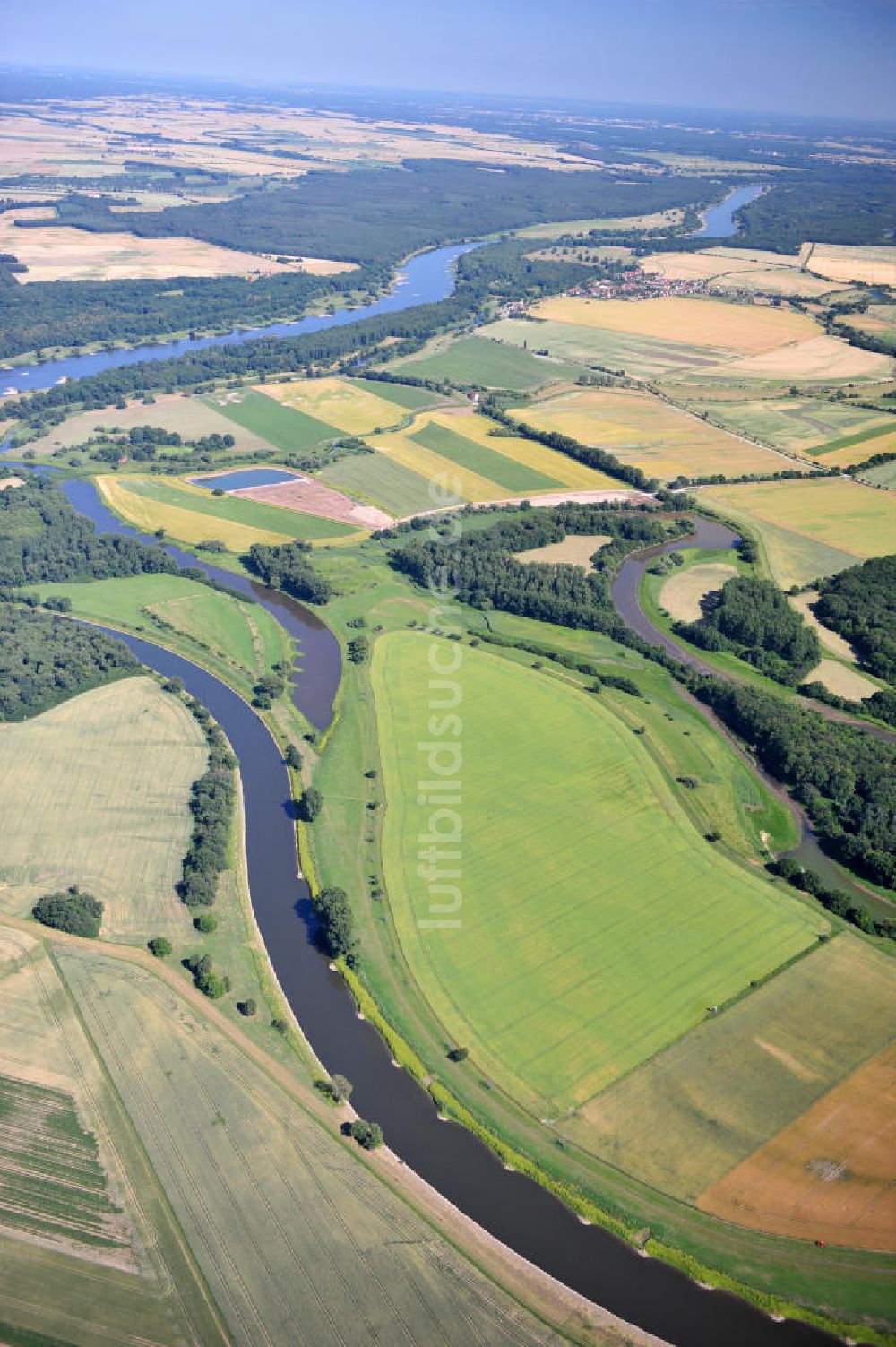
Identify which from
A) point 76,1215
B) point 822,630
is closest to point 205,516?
point 822,630

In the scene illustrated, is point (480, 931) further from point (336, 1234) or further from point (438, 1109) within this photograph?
point (336, 1234)

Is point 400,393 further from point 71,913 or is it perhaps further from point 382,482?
point 71,913

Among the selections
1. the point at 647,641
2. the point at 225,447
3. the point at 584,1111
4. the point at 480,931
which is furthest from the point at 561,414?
the point at 584,1111

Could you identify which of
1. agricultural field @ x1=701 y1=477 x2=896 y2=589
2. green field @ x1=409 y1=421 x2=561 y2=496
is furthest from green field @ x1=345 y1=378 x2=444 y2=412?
agricultural field @ x1=701 y1=477 x2=896 y2=589

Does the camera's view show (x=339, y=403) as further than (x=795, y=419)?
Yes

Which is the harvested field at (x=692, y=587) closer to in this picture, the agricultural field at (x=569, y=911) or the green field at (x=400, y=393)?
the agricultural field at (x=569, y=911)
